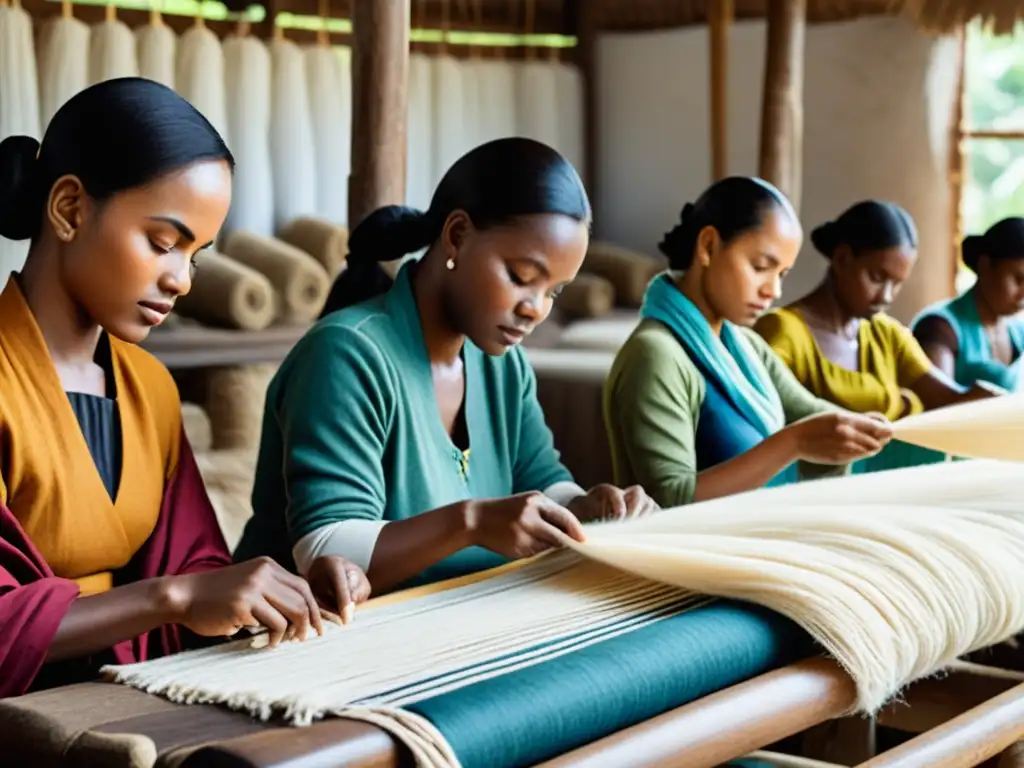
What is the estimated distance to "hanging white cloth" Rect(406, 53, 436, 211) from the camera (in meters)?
5.52

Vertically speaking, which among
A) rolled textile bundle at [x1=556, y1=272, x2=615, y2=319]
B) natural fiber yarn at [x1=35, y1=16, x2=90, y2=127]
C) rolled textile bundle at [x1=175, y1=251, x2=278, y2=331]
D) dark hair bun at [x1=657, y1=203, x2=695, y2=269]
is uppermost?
natural fiber yarn at [x1=35, y1=16, x2=90, y2=127]

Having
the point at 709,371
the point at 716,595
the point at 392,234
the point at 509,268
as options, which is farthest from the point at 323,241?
the point at 716,595

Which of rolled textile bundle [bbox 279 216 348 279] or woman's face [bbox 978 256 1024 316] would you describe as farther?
rolled textile bundle [bbox 279 216 348 279]

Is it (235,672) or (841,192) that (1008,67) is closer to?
(841,192)

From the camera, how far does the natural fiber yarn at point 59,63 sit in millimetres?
4562

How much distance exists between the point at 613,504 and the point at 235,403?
3.07 m

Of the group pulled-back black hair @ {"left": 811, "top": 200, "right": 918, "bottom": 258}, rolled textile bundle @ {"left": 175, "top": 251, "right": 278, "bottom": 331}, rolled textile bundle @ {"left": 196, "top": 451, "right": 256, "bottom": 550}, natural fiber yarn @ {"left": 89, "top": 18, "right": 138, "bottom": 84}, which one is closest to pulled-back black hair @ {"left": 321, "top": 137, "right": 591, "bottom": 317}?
pulled-back black hair @ {"left": 811, "top": 200, "right": 918, "bottom": 258}

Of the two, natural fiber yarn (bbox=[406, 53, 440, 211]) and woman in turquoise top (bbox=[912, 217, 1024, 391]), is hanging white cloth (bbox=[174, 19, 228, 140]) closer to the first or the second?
natural fiber yarn (bbox=[406, 53, 440, 211])

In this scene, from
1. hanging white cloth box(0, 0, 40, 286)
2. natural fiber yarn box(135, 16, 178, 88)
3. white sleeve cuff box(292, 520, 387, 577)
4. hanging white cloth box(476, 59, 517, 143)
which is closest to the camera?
white sleeve cuff box(292, 520, 387, 577)

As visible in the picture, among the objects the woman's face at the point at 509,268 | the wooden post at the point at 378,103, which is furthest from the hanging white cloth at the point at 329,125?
the woman's face at the point at 509,268

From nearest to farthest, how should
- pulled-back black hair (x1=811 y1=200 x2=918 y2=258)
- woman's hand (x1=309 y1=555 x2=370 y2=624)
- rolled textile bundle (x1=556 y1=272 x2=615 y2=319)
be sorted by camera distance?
1. woman's hand (x1=309 y1=555 x2=370 y2=624)
2. pulled-back black hair (x1=811 y1=200 x2=918 y2=258)
3. rolled textile bundle (x1=556 y1=272 x2=615 y2=319)

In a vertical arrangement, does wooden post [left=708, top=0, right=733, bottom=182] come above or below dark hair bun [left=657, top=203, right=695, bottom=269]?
above

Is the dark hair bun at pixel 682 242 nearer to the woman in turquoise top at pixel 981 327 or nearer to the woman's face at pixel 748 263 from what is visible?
the woman's face at pixel 748 263

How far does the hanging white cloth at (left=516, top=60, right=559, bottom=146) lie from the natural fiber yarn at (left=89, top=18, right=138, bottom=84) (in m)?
1.78
